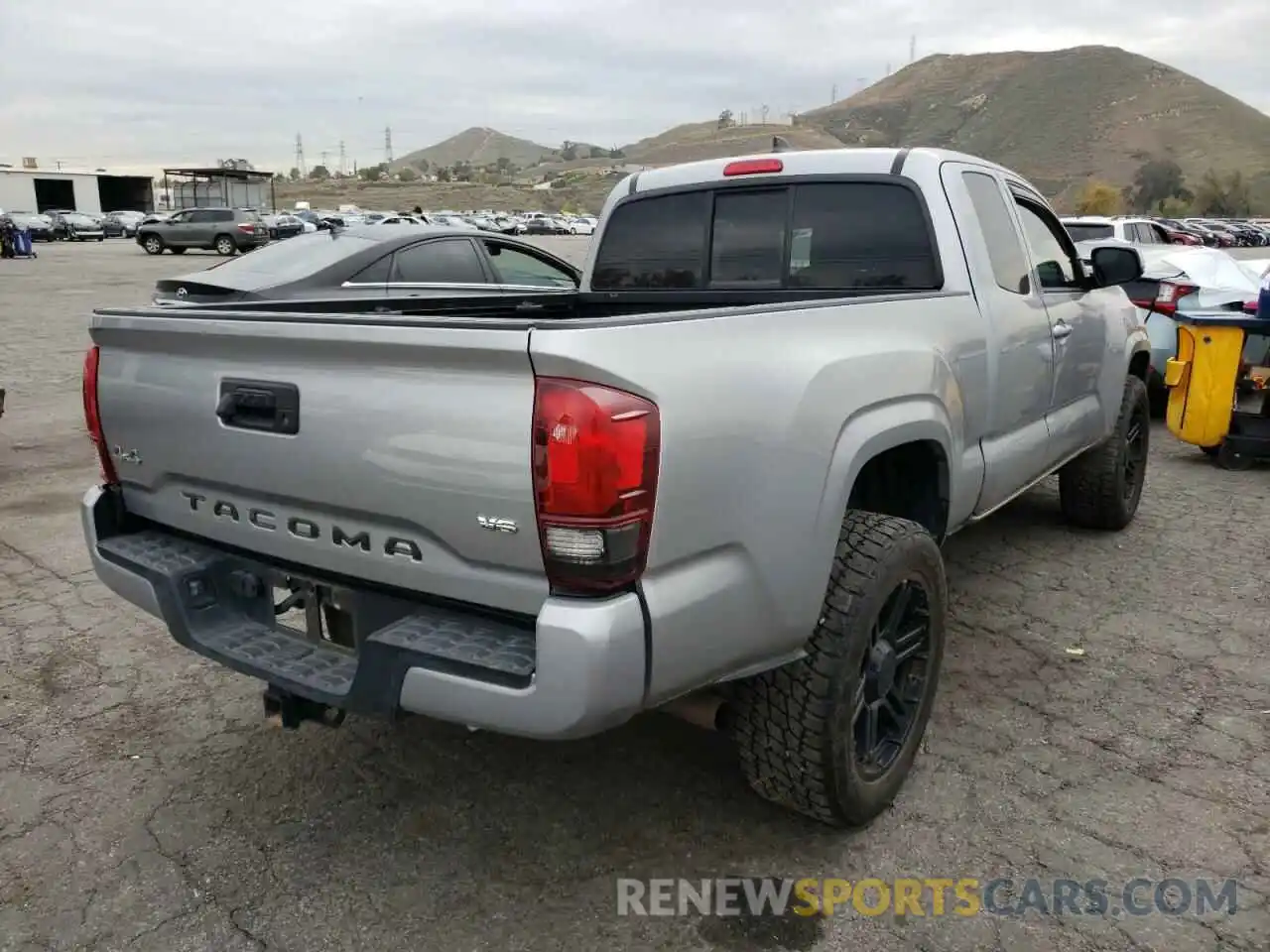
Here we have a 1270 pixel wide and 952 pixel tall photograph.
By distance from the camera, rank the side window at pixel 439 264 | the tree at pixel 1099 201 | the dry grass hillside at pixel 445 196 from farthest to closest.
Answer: the dry grass hillside at pixel 445 196
the tree at pixel 1099 201
the side window at pixel 439 264

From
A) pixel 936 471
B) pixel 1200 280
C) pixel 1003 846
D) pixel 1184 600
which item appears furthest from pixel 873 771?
pixel 1200 280

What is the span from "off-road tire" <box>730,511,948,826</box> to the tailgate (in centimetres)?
81

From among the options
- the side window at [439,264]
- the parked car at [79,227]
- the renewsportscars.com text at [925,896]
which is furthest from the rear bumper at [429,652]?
the parked car at [79,227]

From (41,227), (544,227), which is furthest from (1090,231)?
(544,227)

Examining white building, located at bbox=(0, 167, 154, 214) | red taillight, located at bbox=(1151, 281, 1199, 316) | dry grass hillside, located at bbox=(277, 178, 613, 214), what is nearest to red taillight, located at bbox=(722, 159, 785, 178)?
red taillight, located at bbox=(1151, 281, 1199, 316)

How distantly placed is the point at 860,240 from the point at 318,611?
2482 mm

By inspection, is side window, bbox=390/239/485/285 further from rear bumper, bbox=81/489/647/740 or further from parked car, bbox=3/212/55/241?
parked car, bbox=3/212/55/241

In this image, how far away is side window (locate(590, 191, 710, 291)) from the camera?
4258 mm

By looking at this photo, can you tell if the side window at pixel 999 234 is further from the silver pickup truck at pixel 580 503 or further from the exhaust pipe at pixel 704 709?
the exhaust pipe at pixel 704 709

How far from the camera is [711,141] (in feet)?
456

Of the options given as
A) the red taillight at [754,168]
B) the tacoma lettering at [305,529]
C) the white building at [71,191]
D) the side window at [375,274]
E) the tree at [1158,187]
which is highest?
the tree at [1158,187]

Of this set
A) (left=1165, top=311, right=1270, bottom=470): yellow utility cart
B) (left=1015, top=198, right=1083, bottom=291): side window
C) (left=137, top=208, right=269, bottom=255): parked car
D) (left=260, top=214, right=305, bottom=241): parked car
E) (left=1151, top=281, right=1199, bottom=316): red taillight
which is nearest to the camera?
(left=1015, top=198, right=1083, bottom=291): side window

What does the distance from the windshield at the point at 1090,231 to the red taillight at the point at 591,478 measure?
479 inches

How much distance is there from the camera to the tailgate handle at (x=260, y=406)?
7.97ft
